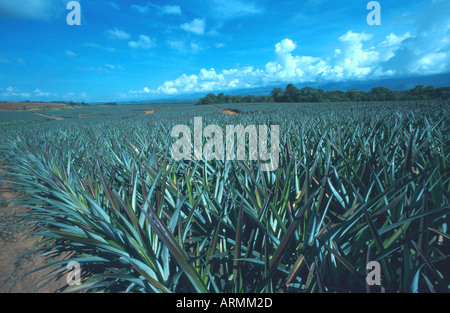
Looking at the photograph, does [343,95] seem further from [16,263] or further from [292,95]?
[16,263]

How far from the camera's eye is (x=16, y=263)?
5.65 feet

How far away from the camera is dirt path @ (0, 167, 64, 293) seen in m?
1.46

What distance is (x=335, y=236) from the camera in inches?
36.7

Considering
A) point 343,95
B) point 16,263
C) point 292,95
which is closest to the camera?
point 16,263

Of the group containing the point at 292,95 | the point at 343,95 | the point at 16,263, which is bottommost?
the point at 16,263

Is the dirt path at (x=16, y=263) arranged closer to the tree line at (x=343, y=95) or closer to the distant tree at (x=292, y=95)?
the tree line at (x=343, y=95)

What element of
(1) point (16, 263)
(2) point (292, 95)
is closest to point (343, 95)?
(2) point (292, 95)

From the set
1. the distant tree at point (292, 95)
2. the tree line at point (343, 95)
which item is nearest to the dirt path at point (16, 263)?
the tree line at point (343, 95)

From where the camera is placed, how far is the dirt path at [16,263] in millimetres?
1456
